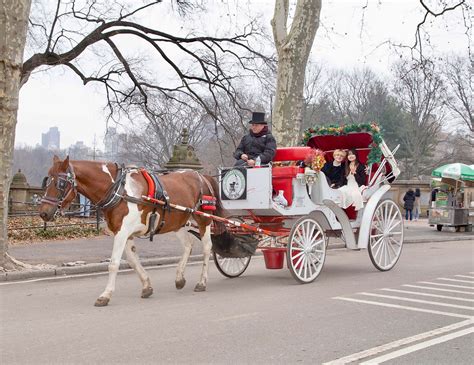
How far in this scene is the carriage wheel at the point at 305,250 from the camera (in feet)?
30.7

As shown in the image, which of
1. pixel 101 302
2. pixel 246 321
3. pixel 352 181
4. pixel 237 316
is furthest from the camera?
pixel 352 181

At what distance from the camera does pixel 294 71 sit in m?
17.7

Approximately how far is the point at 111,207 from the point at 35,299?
180cm

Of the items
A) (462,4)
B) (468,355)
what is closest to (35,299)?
(468,355)

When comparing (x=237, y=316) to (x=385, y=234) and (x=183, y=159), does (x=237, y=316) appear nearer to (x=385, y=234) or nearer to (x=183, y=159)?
(x=385, y=234)

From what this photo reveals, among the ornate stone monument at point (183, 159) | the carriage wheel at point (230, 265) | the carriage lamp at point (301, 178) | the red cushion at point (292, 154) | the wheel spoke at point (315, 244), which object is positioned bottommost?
the carriage wheel at point (230, 265)

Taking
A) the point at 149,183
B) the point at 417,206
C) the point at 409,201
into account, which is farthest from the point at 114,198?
the point at 417,206

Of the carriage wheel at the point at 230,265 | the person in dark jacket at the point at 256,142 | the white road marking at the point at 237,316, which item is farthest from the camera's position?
the carriage wheel at the point at 230,265

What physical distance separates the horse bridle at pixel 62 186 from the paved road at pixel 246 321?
1363 mm

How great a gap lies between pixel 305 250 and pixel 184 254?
6.33ft

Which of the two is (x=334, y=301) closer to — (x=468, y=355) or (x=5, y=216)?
(x=468, y=355)

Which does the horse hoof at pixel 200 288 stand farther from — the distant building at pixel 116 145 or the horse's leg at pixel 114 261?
the distant building at pixel 116 145

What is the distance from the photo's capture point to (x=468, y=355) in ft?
18.2

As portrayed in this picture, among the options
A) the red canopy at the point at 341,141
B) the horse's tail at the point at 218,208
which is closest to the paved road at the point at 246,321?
the horse's tail at the point at 218,208
